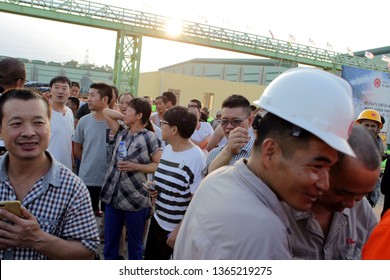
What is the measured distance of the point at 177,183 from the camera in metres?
3.16

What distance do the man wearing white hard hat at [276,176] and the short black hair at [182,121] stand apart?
2.11 m

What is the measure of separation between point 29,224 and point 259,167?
104 centimetres

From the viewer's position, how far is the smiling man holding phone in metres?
1.75

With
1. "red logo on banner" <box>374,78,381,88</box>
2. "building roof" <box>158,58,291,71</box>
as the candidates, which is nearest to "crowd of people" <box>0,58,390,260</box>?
"red logo on banner" <box>374,78,381,88</box>

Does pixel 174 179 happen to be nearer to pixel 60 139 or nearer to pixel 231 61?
pixel 60 139

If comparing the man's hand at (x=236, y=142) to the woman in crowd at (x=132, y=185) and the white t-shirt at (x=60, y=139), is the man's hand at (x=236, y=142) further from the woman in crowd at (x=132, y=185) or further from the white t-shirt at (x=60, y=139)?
the white t-shirt at (x=60, y=139)

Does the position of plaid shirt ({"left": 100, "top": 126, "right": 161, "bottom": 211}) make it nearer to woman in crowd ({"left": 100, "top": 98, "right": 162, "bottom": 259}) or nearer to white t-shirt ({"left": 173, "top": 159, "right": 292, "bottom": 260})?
woman in crowd ({"left": 100, "top": 98, "right": 162, "bottom": 259})

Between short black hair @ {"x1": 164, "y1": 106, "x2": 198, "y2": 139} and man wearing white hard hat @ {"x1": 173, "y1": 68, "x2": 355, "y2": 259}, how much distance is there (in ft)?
6.92

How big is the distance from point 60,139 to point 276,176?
3.46m

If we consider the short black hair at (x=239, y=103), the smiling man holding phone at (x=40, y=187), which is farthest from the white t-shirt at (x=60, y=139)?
the smiling man holding phone at (x=40, y=187)

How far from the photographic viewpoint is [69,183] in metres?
1.82

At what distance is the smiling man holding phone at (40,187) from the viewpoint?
5.73 ft

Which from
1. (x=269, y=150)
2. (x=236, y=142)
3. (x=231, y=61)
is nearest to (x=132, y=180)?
(x=236, y=142)

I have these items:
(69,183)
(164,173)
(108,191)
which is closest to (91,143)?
(108,191)
